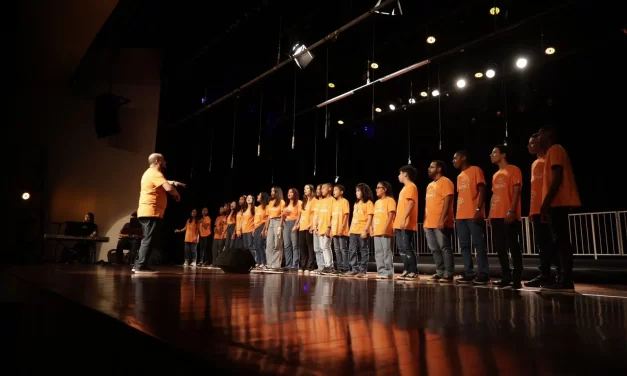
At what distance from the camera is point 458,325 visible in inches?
47.9

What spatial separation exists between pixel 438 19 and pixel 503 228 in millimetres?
4623

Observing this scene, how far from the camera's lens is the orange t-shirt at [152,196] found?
162 inches

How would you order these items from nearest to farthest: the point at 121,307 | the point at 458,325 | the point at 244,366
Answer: the point at 244,366 → the point at 458,325 → the point at 121,307

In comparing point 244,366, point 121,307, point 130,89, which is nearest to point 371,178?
point 130,89

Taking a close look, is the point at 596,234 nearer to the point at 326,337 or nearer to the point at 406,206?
the point at 406,206

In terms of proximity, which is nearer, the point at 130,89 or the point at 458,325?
the point at 458,325

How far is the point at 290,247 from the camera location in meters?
6.85

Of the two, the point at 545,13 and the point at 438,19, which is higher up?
the point at 438,19

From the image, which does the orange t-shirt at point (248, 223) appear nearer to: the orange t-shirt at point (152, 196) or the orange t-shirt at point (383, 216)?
the orange t-shirt at point (383, 216)

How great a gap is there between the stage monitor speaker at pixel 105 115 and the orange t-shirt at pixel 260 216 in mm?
3712

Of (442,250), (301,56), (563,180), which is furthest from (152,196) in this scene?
(301,56)

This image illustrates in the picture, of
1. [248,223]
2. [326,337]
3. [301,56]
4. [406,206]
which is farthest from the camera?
[248,223]

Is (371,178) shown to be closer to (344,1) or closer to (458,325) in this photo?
(344,1)

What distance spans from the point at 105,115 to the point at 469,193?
298 inches
